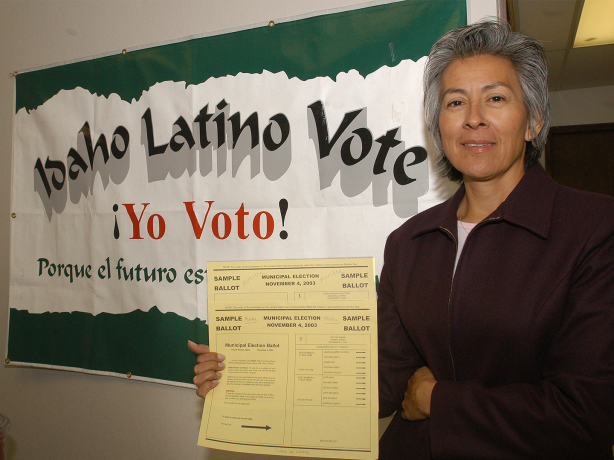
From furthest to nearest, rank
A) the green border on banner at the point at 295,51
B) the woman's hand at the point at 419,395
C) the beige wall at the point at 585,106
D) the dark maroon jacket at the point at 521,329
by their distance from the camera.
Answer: the beige wall at the point at 585,106 → the green border on banner at the point at 295,51 → the woman's hand at the point at 419,395 → the dark maroon jacket at the point at 521,329

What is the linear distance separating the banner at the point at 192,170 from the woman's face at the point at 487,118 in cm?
39

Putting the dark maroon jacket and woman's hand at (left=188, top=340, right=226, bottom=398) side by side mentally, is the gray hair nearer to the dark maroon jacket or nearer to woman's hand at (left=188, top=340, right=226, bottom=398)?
the dark maroon jacket

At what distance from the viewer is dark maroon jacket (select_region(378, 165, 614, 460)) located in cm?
70

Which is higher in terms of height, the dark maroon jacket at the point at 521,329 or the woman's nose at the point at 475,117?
the woman's nose at the point at 475,117

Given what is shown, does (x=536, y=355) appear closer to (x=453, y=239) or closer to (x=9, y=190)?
(x=453, y=239)

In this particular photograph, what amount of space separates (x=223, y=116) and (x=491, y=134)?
0.92 meters

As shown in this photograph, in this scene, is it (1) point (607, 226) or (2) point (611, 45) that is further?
(2) point (611, 45)

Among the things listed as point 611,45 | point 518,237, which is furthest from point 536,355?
point 611,45

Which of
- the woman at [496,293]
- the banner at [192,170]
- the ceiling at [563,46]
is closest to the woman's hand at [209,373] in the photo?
the woman at [496,293]

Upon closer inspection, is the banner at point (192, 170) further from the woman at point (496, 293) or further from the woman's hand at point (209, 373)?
the woman's hand at point (209, 373)

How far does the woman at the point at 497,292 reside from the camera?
2.34ft

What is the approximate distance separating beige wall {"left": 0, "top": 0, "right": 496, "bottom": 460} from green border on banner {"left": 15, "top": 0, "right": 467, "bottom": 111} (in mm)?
75

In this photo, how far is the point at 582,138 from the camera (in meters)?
4.27

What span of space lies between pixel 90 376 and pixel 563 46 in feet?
12.7
